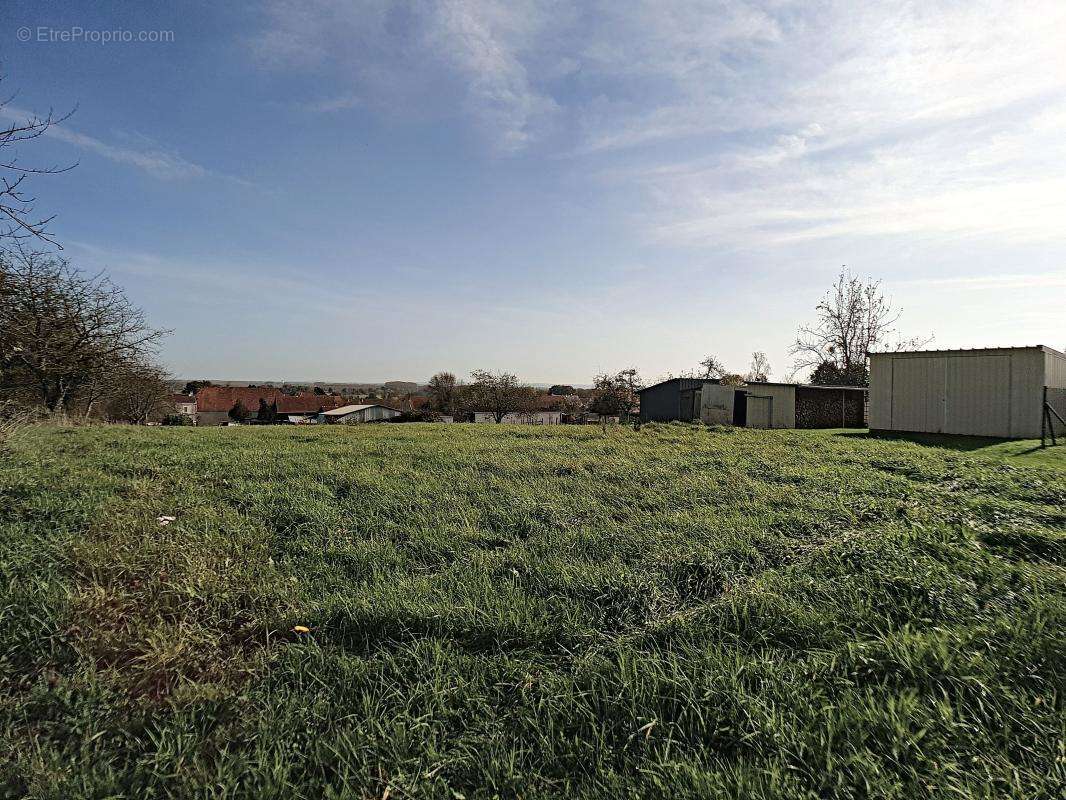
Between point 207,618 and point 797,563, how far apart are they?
3510 mm

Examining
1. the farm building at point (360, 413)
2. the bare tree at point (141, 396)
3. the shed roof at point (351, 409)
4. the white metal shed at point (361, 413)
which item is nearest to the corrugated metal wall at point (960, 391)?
the bare tree at point (141, 396)

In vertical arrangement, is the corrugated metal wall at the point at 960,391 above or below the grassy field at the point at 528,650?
above

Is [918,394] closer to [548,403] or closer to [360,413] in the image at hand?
[548,403]

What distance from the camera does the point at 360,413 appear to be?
148ft

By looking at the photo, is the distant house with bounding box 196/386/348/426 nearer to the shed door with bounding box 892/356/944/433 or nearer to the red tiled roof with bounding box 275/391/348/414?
the red tiled roof with bounding box 275/391/348/414

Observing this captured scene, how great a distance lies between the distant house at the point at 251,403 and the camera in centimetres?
4918

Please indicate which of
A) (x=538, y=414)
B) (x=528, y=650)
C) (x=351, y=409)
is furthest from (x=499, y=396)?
(x=528, y=650)

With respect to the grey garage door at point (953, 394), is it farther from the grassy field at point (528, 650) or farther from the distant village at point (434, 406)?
the distant village at point (434, 406)

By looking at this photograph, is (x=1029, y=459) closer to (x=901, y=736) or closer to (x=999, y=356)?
(x=999, y=356)

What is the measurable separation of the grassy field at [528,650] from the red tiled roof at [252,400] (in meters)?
51.3

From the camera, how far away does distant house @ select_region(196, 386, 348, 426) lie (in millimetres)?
49181

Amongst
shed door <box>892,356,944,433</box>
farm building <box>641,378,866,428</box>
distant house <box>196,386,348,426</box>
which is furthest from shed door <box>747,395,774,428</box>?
distant house <box>196,386,348,426</box>

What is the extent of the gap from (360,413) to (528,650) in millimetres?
45475

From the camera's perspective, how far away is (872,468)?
23.6ft
